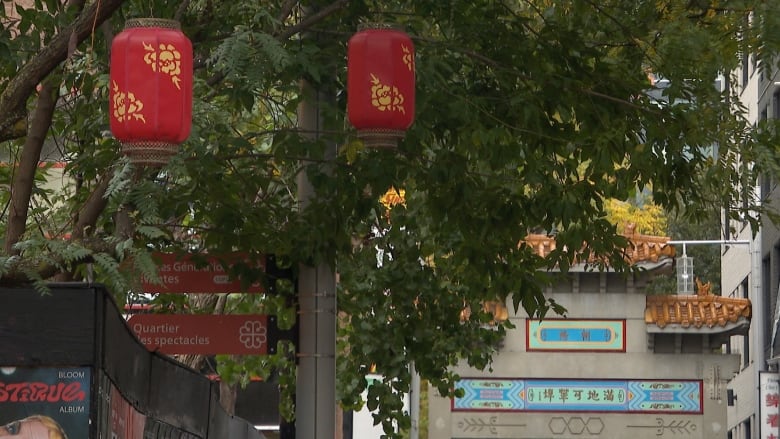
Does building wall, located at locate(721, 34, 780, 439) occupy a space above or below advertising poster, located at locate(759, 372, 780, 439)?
above

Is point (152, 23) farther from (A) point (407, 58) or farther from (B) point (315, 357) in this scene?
(B) point (315, 357)

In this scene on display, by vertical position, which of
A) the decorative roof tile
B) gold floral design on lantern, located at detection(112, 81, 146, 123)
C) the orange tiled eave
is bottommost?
gold floral design on lantern, located at detection(112, 81, 146, 123)

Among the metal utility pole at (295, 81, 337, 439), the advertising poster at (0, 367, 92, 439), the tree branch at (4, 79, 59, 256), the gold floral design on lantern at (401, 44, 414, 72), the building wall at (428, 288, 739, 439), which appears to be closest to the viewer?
the advertising poster at (0, 367, 92, 439)

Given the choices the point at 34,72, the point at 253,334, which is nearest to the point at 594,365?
the point at 253,334

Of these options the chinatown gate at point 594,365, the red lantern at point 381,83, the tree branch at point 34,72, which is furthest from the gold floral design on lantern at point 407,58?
the chinatown gate at point 594,365

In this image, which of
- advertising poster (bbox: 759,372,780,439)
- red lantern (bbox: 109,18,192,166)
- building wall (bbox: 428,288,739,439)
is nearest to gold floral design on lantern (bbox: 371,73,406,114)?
red lantern (bbox: 109,18,192,166)

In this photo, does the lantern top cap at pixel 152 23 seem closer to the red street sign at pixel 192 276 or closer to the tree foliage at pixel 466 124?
the tree foliage at pixel 466 124

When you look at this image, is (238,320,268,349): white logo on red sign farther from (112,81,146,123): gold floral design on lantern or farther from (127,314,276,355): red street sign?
(112,81,146,123): gold floral design on lantern

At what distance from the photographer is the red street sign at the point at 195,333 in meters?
11.6

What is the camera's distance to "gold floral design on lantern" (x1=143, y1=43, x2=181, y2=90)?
8.09 meters

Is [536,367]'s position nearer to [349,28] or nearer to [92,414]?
[349,28]

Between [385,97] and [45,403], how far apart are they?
9.47 feet

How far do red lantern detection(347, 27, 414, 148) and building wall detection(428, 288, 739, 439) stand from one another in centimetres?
2156

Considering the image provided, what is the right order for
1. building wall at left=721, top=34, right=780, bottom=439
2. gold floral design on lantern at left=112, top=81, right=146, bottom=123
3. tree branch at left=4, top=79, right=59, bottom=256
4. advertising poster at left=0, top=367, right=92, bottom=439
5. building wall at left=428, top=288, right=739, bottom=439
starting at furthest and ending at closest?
building wall at left=721, top=34, right=780, bottom=439
building wall at left=428, top=288, right=739, bottom=439
tree branch at left=4, top=79, right=59, bottom=256
gold floral design on lantern at left=112, top=81, right=146, bottom=123
advertising poster at left=0, top=367, right=92, bottom=439
